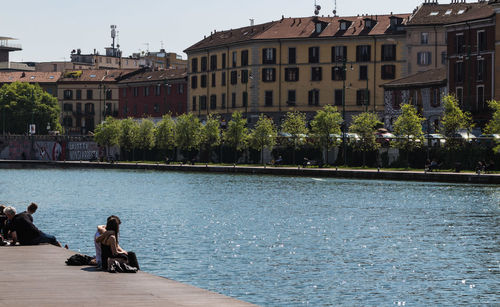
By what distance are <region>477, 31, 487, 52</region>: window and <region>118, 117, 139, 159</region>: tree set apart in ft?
155

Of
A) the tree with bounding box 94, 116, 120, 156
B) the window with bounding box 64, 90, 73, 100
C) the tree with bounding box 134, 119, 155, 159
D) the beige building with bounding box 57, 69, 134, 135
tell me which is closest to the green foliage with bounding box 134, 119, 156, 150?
the tree with bounding box 134, 119, 155, 159

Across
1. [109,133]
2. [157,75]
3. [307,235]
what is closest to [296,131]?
[109,133]

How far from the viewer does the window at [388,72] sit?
11038 centimetres

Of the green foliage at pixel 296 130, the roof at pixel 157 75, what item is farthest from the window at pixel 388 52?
the roof at pixel 157 75

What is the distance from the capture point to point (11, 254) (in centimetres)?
2292

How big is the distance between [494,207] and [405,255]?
66.1ft

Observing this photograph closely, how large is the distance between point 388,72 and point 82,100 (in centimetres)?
6984

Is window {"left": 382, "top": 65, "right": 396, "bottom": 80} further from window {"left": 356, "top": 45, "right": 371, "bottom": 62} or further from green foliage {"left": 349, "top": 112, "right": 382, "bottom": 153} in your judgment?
green foliage {"left": 349, "top": 112, "right": 382, "bottom": 153}

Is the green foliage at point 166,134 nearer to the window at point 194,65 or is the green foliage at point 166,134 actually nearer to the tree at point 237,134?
the tree at point 237,134

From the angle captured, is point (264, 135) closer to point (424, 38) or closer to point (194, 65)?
point (424, 38)

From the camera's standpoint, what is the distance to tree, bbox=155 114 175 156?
112 m

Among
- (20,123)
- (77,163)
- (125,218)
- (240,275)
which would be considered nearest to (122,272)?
(240,275)

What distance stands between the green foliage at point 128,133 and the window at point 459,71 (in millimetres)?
43863

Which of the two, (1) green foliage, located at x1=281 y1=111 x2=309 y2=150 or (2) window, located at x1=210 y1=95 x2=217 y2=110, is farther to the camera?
(2) window, located at x1=210 y1=95 x2=217 y2=110
